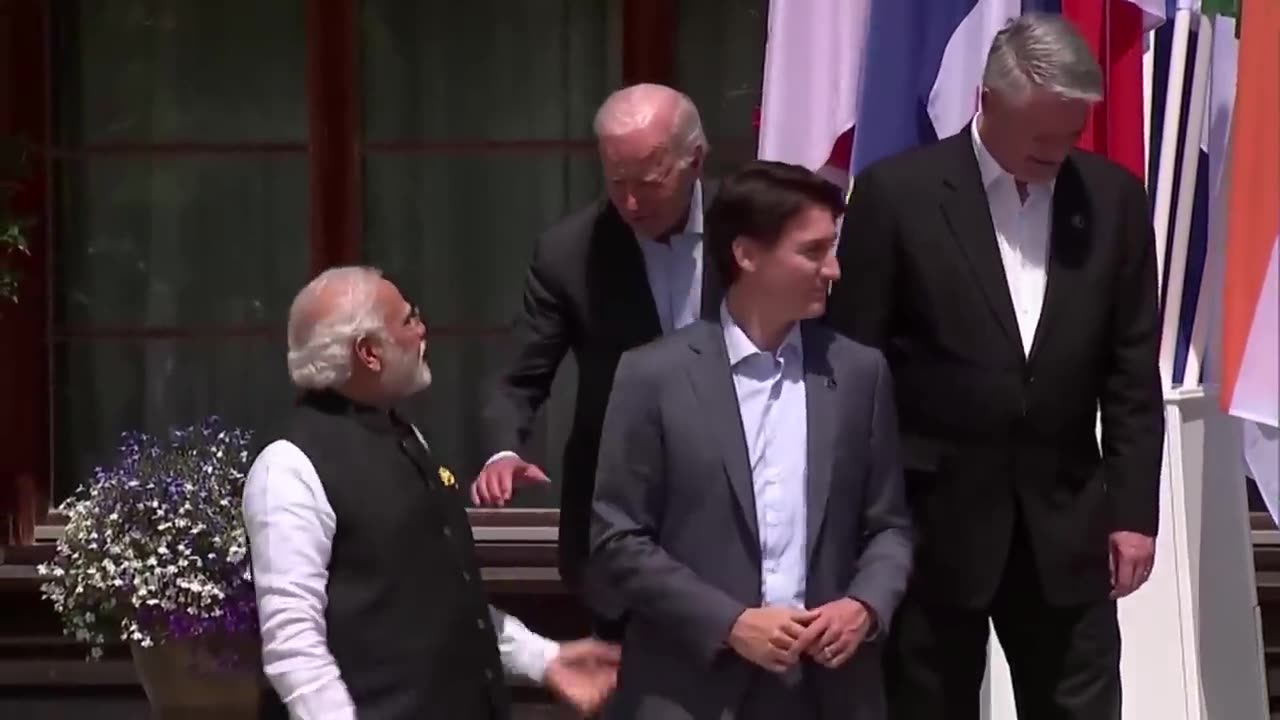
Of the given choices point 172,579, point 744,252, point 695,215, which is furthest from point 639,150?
point 172,579

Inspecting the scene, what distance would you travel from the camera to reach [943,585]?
3.46 metres

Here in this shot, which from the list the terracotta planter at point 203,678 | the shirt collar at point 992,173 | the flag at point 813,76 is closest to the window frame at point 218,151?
the terracotta planter at point 203,678

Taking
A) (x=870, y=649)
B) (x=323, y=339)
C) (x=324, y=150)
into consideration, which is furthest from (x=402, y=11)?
(x=870, y=649)

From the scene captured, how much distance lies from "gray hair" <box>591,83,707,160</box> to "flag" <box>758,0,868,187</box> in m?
0.84

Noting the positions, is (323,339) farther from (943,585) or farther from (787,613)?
(943,585)

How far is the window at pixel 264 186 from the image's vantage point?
6090 mm

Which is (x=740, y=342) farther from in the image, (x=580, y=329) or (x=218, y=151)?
(x=218, y=151)

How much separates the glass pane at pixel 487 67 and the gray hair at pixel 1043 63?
286 centimetres

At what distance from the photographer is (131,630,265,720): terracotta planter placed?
485cm

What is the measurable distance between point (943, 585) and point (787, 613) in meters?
0.57

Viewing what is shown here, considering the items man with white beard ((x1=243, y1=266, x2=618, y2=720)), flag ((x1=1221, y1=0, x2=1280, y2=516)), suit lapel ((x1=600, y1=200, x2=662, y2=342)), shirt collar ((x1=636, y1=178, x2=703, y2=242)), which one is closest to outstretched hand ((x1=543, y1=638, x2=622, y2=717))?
man with white beard ((x1=243, y1=266, x2=618, y2=720))

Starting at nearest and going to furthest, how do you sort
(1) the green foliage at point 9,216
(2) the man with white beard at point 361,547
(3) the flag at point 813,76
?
(2) the man with white beard at point 361,547, (3) the flag at point 813,76, (1) the green foliage at point 9,216

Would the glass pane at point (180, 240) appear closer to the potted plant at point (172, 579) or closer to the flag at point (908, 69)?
the potted plant at point (172, 579)

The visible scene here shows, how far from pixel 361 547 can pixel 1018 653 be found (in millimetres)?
1138
